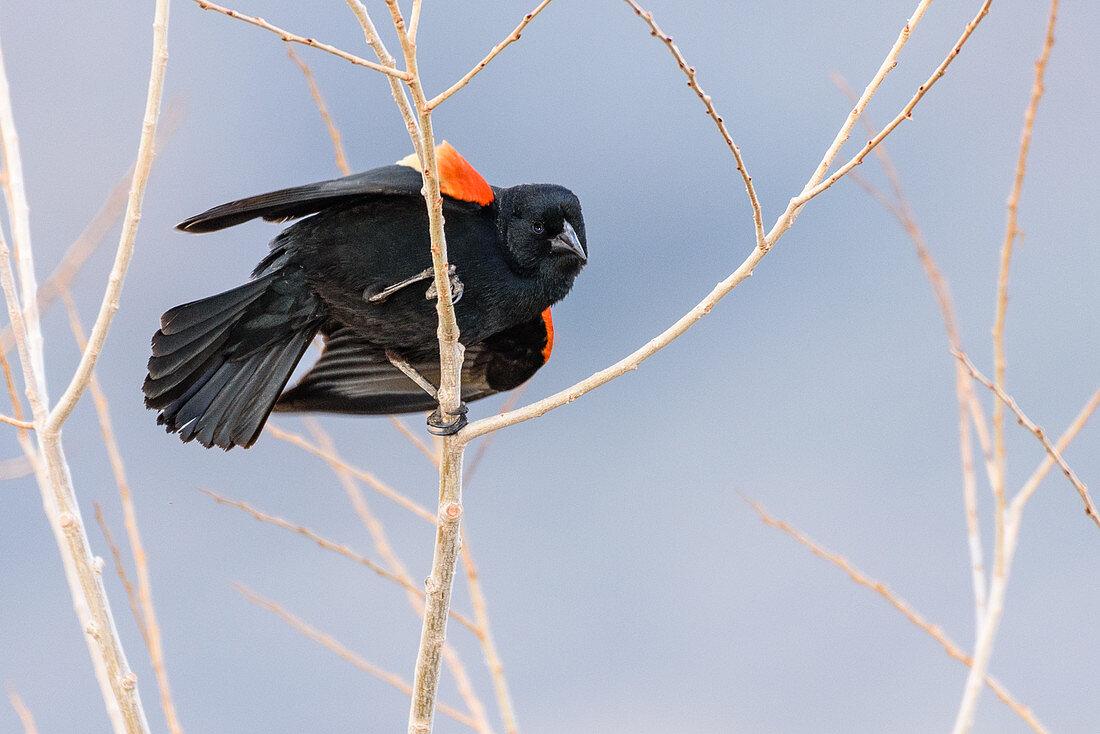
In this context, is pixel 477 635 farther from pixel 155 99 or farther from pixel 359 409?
pixel 155 99

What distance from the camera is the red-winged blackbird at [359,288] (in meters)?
2.44

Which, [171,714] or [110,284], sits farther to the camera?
[171,714]

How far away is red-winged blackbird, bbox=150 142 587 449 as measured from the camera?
2.44 metres

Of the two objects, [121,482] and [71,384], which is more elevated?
[71,384]

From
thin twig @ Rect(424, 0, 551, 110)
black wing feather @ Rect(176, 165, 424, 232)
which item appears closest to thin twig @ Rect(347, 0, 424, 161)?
thin twig @ Rect(424, 0, 551, 110)

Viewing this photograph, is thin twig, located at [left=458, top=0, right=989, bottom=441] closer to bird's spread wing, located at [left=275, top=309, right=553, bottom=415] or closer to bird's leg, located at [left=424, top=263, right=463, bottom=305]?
bird's leg, located at [left=424, top=263, right=463, bottom=305]

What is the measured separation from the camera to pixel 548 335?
294 centimetres

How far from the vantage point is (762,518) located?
2.14 meters

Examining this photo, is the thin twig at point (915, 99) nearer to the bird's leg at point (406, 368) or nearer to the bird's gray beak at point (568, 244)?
the bird's gray beak at point (568, 244)

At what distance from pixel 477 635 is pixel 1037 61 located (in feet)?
5.19

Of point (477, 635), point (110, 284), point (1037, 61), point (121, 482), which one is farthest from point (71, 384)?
point (1037, 61)

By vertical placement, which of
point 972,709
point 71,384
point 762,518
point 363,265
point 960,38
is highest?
point 960,38

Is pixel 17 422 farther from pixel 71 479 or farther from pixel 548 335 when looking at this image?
pixel 548 335

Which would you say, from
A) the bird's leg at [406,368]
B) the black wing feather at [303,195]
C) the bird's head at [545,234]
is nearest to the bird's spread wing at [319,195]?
the black wing feather at [303,195]
